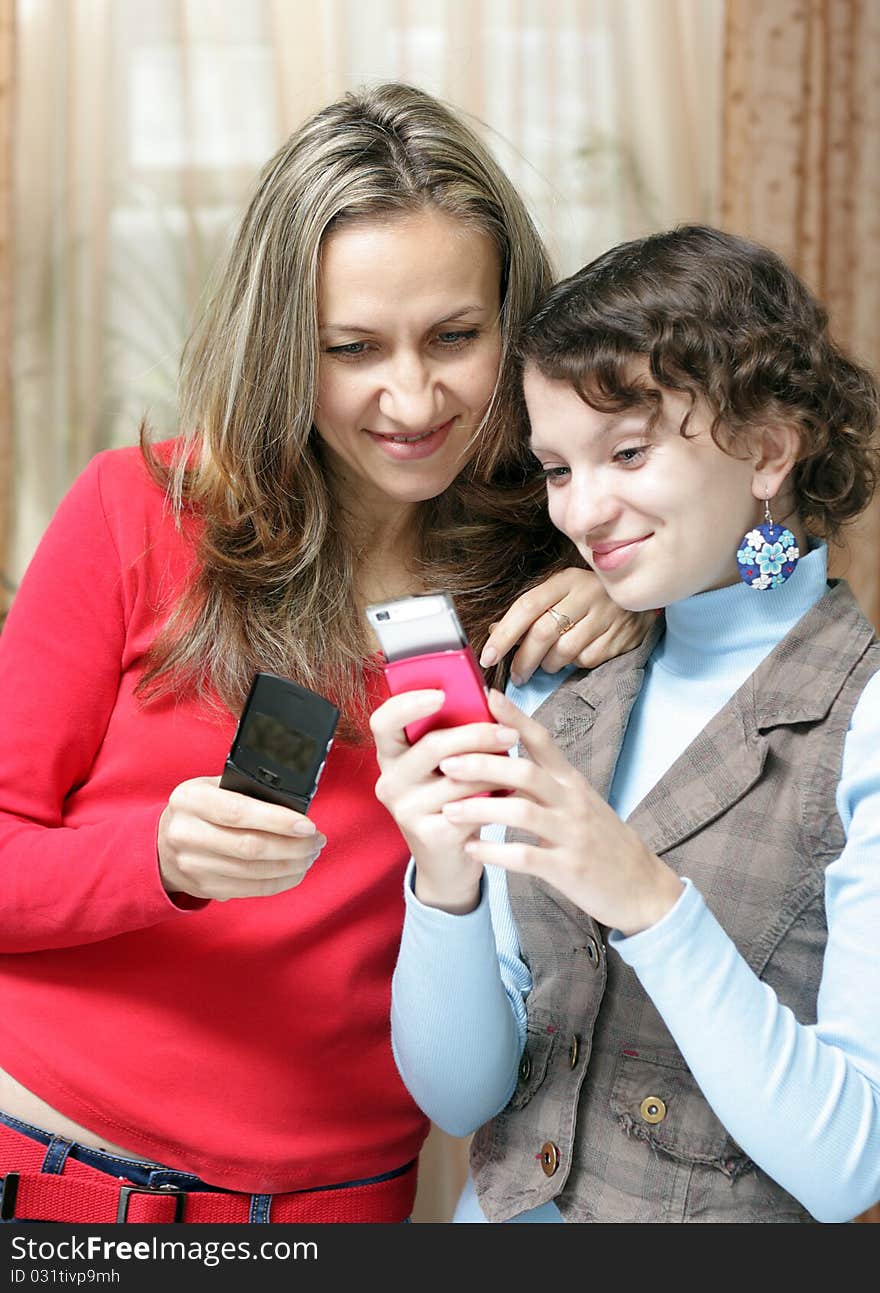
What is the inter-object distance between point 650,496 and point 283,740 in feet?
1.11

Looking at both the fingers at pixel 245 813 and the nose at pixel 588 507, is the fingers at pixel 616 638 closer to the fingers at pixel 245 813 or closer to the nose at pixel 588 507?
the nose at pixel 588 507

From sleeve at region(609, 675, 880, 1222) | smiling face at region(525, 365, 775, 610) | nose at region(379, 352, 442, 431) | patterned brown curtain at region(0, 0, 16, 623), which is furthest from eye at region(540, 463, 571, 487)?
patterned brown curtain at region(0, 0, 16, 623)

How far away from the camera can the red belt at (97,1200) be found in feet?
3.71

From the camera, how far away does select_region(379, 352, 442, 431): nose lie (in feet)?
3.82

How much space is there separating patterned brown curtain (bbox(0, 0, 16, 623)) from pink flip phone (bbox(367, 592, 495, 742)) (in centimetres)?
141

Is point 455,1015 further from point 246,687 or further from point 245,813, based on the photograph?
point 246,687

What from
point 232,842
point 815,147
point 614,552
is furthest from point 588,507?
point 815,147

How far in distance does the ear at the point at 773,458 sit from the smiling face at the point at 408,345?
277 mm

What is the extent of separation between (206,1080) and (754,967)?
1.68ft

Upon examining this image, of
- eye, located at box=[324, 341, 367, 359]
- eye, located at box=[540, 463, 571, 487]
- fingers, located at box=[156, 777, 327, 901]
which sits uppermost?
eye, located at box=[324, 341, 367, 359]

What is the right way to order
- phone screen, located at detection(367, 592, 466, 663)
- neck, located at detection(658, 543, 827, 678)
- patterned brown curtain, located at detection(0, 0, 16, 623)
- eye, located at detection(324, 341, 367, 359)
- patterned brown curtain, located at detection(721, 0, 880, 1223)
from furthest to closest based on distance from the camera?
patterned brown curtain, located at detection(721, 0, 880, 1223) < patterned brown curtain, located at detection(0, 0, 16, 623) < eye, located at detection(324, 341, 367, 359) < neck, located at detection(658, 543, 827, 678) < phone screen, located at detection(367, 592, 466, 663)

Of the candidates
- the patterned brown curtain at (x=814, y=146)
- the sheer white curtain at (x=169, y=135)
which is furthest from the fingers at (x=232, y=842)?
the patterned brown curtain at (x=814, y=146)

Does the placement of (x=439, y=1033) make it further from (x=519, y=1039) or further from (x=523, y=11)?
(x=523, y=11)

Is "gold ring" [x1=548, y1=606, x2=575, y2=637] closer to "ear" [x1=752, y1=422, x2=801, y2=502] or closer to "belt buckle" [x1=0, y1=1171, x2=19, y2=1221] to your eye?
"ear" [x1=752, y1=422, x2=801, y2=502]
